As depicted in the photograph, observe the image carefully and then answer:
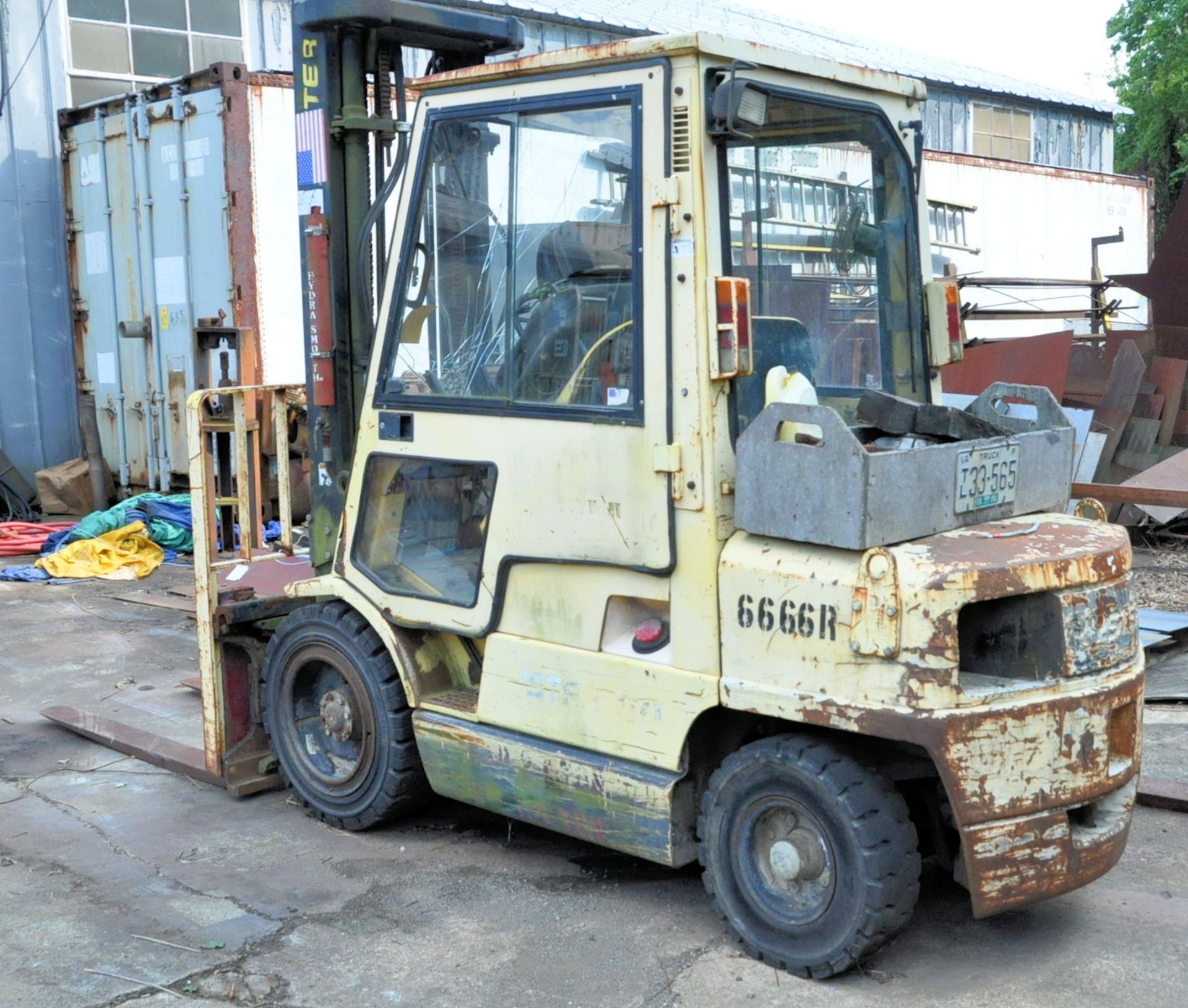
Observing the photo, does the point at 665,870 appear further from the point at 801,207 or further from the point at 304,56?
the point at 304,56

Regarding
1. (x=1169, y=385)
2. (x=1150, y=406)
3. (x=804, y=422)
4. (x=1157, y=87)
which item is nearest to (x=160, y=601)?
(x=804, y=422)

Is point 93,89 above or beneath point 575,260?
above

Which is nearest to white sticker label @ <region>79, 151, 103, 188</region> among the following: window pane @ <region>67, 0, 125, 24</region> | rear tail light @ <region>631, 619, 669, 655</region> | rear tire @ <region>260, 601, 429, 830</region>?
window pane @ <region>67, 0, 125, 24</region>

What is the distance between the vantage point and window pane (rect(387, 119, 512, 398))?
4.07m

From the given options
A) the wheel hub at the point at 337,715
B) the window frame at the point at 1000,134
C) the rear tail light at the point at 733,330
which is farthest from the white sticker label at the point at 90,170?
the window frame at the point at 1000,134

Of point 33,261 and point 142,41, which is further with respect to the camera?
Result: point 142,41

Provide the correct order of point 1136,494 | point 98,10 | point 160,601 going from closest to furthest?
point 1136,494 → point 160,601 → point 98,10

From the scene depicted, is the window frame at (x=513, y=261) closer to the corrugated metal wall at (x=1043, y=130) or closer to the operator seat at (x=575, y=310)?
the operator seat at (x=575, y=310)

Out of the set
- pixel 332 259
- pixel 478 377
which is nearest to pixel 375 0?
pixel 332 259

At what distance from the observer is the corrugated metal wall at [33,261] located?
39.6 ft

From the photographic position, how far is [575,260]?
3.92 m

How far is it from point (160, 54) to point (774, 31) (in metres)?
12.7

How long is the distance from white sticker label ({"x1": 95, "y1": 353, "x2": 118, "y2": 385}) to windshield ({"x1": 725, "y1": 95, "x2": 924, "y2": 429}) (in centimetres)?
910

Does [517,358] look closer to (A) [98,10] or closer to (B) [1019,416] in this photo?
(B) [1019,416]
